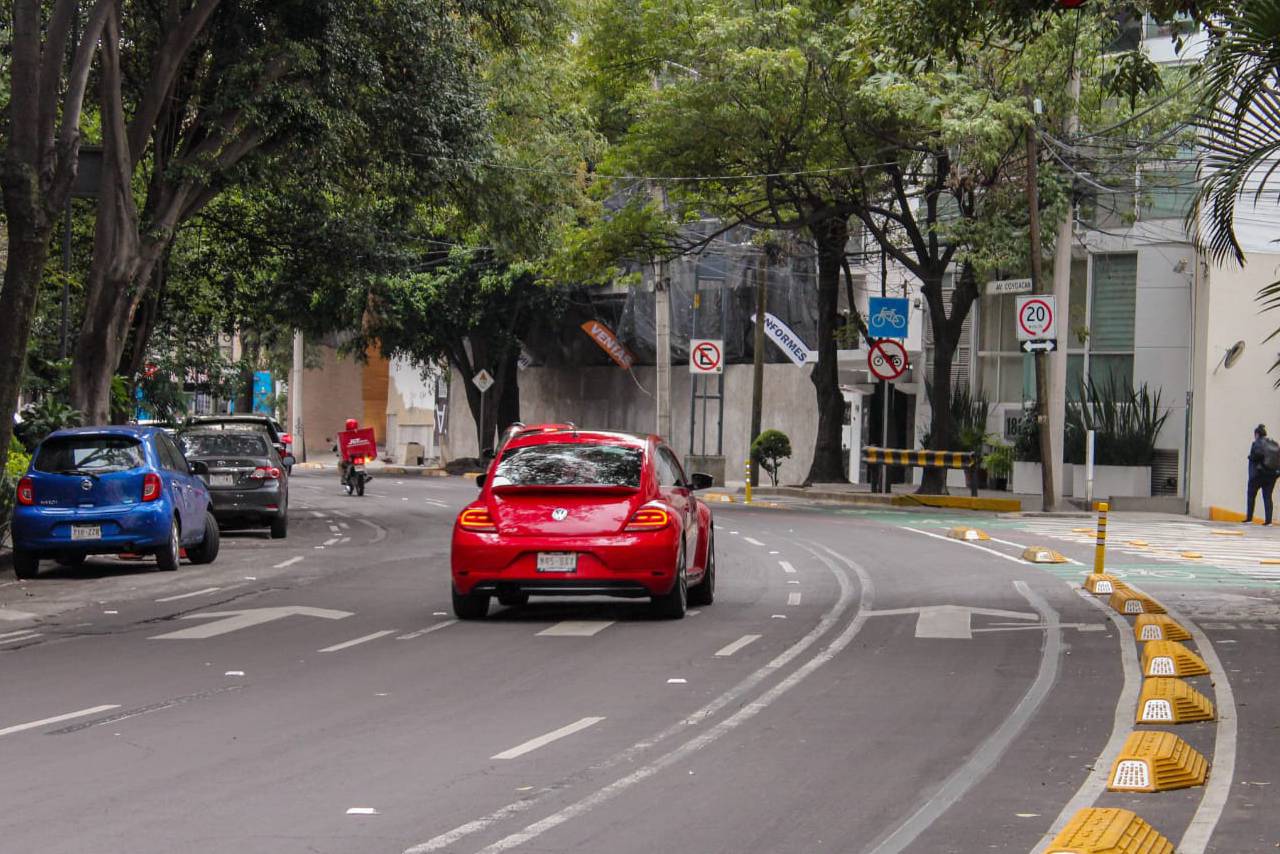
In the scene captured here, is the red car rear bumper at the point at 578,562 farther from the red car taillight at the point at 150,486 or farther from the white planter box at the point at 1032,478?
the white planter box at the point at 1032,478

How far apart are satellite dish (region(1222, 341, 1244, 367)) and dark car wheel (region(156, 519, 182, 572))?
2291 centimetres

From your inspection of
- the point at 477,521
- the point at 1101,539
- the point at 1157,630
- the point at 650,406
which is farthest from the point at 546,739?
the point at 650,406

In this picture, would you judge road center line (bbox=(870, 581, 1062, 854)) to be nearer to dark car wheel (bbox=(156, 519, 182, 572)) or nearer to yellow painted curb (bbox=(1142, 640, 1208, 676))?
yellow painted curb (bbox=(1142, 640, 1208, 676))

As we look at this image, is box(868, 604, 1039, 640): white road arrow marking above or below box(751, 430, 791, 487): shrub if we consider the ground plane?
below

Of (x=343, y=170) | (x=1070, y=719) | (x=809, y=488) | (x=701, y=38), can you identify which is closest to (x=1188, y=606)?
(x=1070, y=719)

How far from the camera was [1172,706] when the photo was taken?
979 centimetres

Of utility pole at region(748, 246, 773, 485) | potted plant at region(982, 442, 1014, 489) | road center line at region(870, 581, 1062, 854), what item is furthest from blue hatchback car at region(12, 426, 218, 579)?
utility pole at region(748, 246, 773, 485)

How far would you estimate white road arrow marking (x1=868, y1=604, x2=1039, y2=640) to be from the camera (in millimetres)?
14195

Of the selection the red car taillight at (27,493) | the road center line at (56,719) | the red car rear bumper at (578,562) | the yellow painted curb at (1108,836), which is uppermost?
the red car taillight at (27,493)

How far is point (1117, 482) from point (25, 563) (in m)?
24.7

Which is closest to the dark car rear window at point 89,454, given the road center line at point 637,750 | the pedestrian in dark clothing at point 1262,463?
the road center line at point 637,750

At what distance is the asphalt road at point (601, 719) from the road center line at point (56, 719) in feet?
0.13

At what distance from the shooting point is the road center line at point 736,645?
12.9 metres

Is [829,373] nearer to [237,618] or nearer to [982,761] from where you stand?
[237,618]
